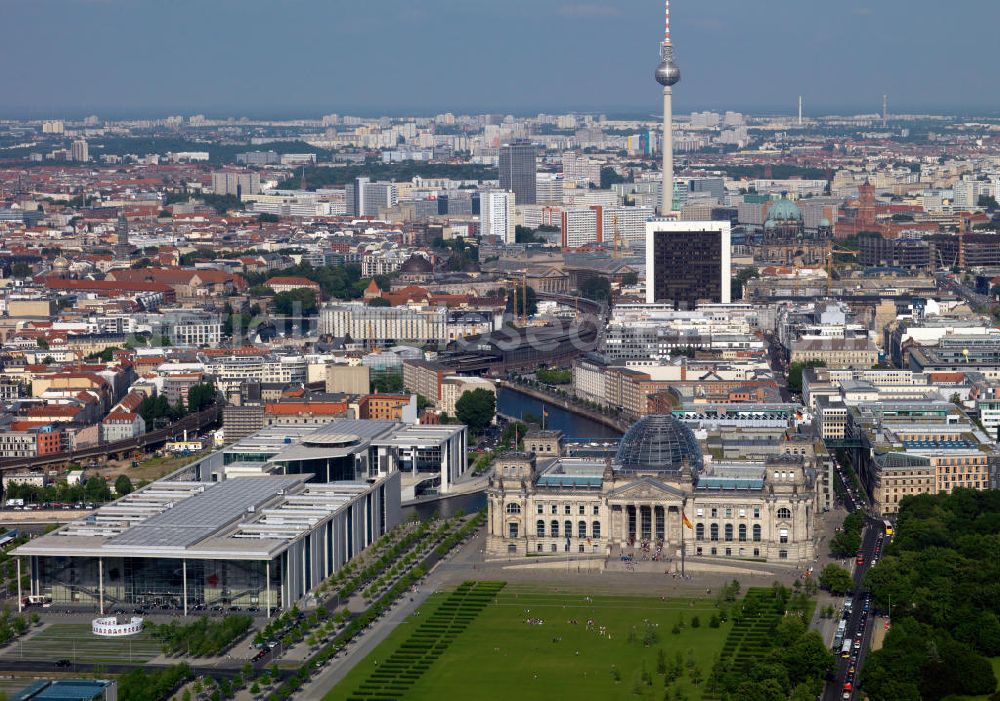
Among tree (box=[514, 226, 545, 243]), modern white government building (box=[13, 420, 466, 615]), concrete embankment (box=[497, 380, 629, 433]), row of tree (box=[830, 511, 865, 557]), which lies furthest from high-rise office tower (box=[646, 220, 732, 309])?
row of tree (box=[830, 511, 865, 557])

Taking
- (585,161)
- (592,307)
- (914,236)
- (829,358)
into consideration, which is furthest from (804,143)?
(829,358)

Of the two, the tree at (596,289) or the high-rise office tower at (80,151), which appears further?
the high-rise office tower at (80,151)

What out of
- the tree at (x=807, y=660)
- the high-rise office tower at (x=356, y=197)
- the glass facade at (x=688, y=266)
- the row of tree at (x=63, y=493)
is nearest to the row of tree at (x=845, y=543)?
the tree at (x=807, y=660)

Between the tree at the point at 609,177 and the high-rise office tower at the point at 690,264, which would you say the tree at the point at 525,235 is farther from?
the high-rise office tower at the point at 690,264

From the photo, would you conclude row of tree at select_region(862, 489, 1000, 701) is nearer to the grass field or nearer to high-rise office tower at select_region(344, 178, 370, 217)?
the grass field

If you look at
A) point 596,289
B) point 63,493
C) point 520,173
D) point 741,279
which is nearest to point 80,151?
point 520,173

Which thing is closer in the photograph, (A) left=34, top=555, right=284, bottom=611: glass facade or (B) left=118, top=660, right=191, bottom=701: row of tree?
(B) left=118, top=660, right=191, bottom=701: row of tree
